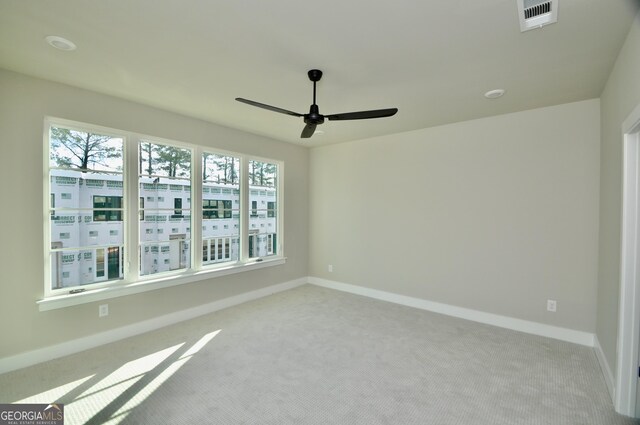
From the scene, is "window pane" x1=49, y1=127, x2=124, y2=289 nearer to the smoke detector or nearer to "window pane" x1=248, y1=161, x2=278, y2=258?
"window pane" x1=248, y1=161, x2=278, y2=258

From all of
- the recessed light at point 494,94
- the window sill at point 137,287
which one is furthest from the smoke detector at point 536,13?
the window sill at point 137,287

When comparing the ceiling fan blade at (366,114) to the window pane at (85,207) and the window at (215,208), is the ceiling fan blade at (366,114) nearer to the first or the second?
the window at (215,208)

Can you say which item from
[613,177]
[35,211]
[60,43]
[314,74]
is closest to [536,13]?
[314,74]

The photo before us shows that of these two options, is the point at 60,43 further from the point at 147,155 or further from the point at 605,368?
the point at 605,368

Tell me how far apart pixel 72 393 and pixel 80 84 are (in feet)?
9.12

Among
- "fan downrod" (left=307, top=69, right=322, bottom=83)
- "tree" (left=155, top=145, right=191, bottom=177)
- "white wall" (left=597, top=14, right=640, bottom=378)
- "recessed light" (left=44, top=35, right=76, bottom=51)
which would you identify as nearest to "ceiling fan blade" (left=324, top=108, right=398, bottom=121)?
"fan downrod" (left=307, top=69, right=322, bottom=83)

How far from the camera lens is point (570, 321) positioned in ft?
10.7

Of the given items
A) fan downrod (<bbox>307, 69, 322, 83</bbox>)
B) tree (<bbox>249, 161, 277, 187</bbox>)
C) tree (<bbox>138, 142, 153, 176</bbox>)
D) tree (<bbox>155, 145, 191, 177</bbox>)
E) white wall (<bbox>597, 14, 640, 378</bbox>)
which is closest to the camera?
white wall (<bbox>597, 14, 640, 378</bbox>)

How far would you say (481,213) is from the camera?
3852 millimetres

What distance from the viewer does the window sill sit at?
111 inches

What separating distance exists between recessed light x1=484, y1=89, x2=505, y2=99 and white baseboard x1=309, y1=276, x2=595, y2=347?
2.63 meters

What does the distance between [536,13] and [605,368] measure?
9.64 feet

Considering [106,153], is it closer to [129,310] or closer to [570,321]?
[129,310]

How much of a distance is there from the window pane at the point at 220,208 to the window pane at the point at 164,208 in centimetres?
25
